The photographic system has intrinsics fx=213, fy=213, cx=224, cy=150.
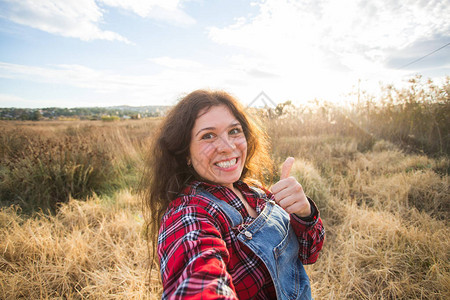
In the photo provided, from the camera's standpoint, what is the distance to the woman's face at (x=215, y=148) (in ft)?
3.95

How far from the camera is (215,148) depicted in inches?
47.1

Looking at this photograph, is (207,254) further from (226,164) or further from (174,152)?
(174,152)

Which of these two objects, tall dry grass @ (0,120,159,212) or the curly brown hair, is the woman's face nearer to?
the curly brown hair

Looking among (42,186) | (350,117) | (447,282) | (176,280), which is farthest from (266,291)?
(350,117)

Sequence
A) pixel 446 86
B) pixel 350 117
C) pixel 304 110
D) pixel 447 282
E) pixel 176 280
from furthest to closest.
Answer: pixel 304 110 < pixel 350 117 < pixel 446 86 < pixel 447 282 < pixel 176 280

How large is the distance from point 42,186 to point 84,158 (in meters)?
0.82

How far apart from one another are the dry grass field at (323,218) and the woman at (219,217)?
1047 mm

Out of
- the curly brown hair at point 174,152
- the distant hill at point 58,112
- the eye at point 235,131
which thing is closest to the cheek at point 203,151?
the curly brown hair at point 174,152

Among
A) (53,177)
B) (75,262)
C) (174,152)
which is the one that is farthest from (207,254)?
(53,177)

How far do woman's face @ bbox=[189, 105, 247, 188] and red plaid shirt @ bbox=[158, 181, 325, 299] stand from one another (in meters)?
0.09

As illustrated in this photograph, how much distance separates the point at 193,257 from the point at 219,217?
0.88ft

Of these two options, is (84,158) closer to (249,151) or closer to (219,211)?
(249,151)

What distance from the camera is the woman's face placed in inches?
47.4

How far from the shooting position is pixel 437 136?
5145 mm
